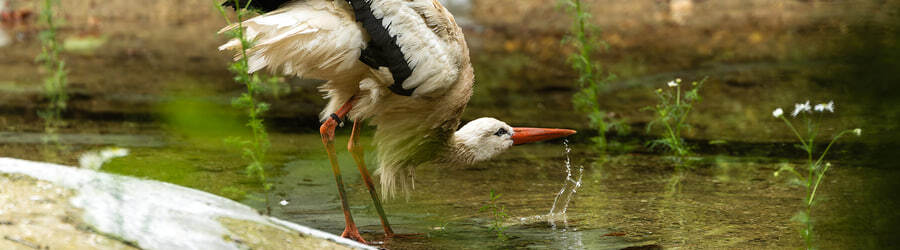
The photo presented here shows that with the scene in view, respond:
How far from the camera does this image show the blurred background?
1230 mm

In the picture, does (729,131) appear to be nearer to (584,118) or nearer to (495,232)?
(584,118)

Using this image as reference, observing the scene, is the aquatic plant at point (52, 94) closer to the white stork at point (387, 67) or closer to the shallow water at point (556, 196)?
the shallow water at point (556, 196)

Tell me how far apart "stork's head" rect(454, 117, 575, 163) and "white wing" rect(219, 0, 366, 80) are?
67 centimetres

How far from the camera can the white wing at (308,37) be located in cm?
353

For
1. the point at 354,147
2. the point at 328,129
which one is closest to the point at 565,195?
the point at 354,147

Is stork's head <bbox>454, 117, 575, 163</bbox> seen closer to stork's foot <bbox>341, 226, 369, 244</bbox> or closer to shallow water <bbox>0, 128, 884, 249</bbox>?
shallow water <bbox>0, 128, 884, 249</bbox>

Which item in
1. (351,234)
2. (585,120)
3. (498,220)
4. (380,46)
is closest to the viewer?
(380,46)

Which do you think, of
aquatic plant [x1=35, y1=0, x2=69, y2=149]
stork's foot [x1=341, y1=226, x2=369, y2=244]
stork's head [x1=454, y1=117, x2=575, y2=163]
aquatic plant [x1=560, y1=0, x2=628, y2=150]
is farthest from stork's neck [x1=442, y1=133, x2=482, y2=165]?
aquatic plant [x1=35, y1=0, x2=69, y2=149]

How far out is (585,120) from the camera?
6.59 metres

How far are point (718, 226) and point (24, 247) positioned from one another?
2.53 metres

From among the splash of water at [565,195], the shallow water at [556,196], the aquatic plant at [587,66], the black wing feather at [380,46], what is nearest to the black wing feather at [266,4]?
the black wing feather at [380,46]

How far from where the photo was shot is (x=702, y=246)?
11.1 feet

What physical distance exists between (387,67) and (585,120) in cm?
323

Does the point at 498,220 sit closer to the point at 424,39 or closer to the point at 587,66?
the point at 424,39
